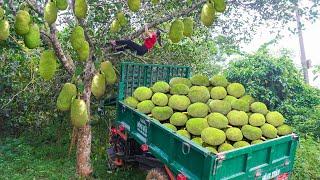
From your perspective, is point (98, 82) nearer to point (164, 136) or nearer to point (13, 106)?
point (164, 136)

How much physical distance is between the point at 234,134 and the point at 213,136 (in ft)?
0.74

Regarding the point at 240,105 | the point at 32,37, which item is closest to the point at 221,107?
the point at 240,105

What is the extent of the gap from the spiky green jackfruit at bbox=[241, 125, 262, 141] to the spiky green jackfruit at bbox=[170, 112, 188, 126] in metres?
0.58

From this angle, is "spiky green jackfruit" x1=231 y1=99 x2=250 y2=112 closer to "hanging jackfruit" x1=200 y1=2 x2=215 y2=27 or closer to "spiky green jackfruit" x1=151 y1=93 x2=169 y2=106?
"spiky green jackfruit" x1=151 y1=93 x2=169 y2=106

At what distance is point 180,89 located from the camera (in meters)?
4.02

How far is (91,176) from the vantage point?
4.70m

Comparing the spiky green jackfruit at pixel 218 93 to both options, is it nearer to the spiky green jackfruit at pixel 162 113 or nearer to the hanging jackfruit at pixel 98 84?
the spiky green jackfruit at pixel 162 113

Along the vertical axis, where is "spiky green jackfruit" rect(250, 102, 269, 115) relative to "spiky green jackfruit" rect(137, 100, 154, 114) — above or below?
above

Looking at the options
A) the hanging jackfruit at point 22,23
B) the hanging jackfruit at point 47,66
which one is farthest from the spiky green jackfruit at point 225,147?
the hanging jackfruit at point 22,23

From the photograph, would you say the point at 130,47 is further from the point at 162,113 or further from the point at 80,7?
the point at 80,7

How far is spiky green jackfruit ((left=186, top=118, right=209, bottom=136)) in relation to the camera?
3.32m

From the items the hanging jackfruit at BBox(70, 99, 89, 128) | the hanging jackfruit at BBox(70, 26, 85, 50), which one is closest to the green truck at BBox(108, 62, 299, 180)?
the hanging jackfruit at BBox(70, 99, 89, 128)

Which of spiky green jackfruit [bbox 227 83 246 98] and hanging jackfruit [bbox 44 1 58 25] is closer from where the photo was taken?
hanging jackfruit [bbox 44 1 58 25]

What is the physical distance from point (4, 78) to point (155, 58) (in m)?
2.51
